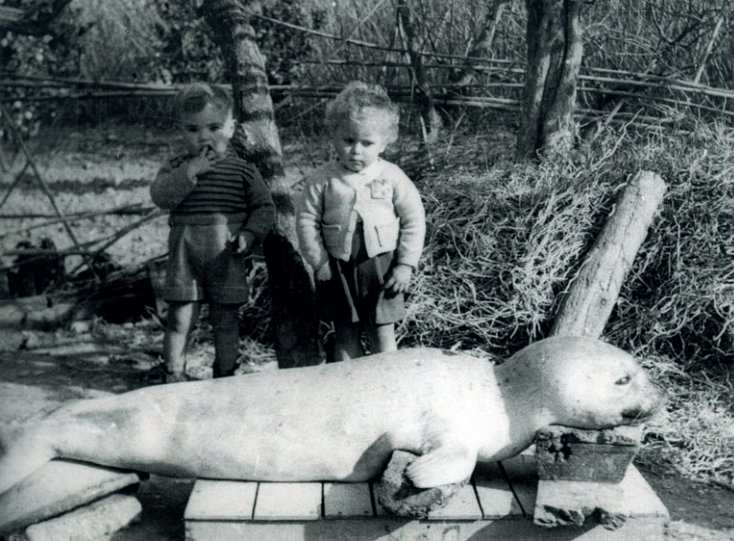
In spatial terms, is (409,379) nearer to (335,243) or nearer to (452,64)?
(335,243)

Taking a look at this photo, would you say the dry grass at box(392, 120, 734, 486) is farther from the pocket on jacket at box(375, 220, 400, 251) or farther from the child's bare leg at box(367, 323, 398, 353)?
the pocket on jacket at box(375, 220, 400, 251)

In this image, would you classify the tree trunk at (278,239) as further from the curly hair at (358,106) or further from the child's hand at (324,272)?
the curly hair at (358,106)

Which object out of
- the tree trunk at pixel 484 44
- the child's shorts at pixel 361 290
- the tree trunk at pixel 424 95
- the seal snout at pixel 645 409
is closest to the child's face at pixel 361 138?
the child's shorts at pixel 361 290

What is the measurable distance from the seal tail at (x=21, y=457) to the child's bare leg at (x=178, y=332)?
112cm

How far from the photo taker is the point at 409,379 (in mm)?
3297

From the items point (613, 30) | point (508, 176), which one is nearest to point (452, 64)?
point (613, 30)

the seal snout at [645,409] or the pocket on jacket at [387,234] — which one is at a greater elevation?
the pocket on jacket at [387,234]

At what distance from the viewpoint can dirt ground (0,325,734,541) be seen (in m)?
3.49

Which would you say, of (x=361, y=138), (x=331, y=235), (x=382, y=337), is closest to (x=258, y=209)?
(x=331, y=235)

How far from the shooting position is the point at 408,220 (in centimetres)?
402

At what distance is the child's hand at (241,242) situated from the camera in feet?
13.8

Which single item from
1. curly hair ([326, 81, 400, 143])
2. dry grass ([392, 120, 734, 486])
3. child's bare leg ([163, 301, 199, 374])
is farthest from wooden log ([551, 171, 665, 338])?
child's bare leg ([163, 301, 199, 374])

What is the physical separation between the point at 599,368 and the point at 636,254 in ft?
6.18

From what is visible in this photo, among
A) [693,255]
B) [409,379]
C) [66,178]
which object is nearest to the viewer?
[409,379]
